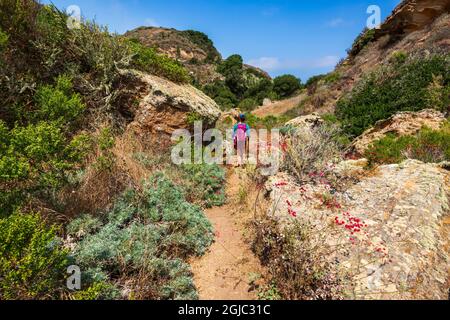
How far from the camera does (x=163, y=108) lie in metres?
7.61

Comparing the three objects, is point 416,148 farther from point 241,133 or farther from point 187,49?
point 187,49

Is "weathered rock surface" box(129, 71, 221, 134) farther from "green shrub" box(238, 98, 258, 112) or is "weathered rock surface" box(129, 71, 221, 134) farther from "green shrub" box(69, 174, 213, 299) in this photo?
"green shrub" box(238, 98, 258, 112)

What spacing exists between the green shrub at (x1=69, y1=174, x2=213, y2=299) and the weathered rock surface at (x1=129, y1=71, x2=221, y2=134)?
2.47 m

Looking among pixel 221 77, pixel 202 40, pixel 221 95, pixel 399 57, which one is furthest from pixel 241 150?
pixel 202 40

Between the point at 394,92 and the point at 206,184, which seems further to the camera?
the point at 394,92

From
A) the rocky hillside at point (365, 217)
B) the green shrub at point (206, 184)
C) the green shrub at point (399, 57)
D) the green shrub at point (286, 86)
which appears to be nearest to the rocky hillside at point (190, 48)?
the green shrub at point (286, 86)

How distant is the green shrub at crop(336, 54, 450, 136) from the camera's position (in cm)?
1146

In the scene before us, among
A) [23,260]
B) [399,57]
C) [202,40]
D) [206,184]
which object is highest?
[202,40]

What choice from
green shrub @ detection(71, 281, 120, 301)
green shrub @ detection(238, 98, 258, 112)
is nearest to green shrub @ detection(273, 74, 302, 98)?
green shrub @ detection(238, 98, 258, 112)

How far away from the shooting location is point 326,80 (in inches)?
925

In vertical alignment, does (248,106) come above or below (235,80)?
below

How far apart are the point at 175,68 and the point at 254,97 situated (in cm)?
2733

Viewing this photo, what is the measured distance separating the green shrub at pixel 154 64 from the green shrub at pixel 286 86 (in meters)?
30.5

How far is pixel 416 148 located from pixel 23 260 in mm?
7684
